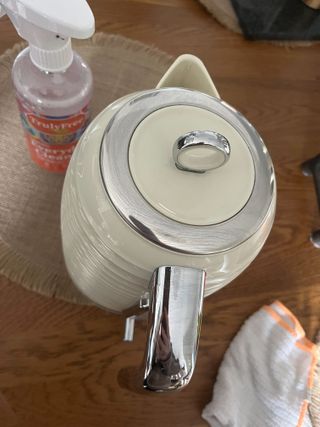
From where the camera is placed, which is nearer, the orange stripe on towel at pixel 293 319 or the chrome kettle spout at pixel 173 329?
the chrome kettle spout at pixel 173 329

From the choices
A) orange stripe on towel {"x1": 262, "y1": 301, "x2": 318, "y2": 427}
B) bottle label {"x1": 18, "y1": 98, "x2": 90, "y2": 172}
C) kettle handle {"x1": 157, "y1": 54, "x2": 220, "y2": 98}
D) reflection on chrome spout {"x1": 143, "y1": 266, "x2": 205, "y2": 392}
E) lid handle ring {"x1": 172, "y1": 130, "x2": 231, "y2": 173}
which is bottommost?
orange stripe on towel {"x1": 262, "y1": 301, "x2": 318, "y2": 427}

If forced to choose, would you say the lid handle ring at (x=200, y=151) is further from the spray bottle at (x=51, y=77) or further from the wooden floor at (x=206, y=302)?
the wooden floor at (x=206, y=302)

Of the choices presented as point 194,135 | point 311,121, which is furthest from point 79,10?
point 311,121

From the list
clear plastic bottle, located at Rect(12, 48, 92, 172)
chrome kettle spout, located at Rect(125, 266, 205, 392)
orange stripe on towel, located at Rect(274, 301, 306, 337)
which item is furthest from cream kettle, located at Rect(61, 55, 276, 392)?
orange stripe on towel, located at Rect(274, 301, 306, 337)

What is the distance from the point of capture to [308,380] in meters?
0.51

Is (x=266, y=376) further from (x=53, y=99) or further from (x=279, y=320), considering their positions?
(x=53, y=99)

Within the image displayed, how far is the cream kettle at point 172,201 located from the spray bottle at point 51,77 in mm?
75

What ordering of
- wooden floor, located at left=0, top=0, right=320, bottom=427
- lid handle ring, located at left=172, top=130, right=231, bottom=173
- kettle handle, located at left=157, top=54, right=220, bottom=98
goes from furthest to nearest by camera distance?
wooden floor, located at left=0, top=0, right=320, bottom=427
kettle handle, located at left=157, top=54, right=220, bottom=98
lid handle ring, located at left=172, top=130, right=231, bottom=173

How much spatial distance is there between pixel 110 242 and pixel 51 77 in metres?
0.20

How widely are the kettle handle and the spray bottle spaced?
0.25 feet

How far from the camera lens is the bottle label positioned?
448mm

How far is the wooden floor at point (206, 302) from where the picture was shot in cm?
48

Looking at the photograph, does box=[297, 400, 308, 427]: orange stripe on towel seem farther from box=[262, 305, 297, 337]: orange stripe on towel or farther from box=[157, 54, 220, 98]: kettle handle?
box=[157, 54, 220, 98]: kettle handle

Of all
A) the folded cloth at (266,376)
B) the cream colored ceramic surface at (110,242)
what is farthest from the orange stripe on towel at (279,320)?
the cream colored ceramic surface at (110,242)
